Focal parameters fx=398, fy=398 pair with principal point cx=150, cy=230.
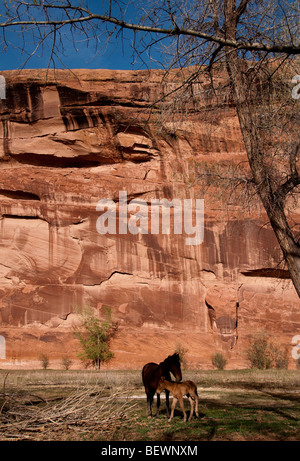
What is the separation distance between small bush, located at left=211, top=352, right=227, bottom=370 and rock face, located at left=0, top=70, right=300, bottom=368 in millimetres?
649

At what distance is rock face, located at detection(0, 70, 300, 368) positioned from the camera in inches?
800

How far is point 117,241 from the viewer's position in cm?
2133

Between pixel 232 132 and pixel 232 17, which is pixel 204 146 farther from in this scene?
pixel 232 17

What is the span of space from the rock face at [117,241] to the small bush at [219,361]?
0.65 meters

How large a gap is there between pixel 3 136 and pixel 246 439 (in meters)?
21.4

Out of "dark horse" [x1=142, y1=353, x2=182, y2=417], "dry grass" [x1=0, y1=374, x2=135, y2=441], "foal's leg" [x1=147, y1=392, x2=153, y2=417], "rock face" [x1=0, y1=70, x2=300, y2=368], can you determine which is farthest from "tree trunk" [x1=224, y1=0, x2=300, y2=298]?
"rock face" [x1=0, y1=70, x2=300, y2=368]

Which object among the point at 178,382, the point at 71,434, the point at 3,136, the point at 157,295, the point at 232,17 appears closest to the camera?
the point at 71,434

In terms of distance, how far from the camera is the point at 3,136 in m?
22.4

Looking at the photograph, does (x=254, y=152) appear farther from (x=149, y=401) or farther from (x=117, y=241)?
(x=117, y=241)

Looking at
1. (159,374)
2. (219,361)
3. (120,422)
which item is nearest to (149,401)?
(159,374)

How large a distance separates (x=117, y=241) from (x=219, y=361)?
26.1ft

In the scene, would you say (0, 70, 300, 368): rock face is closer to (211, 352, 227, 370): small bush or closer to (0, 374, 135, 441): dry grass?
(211, 352, 227, 370): small bush

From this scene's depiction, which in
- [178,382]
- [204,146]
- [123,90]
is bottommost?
[178,382]

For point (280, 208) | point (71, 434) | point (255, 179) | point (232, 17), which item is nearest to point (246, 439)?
point (71, 434)
